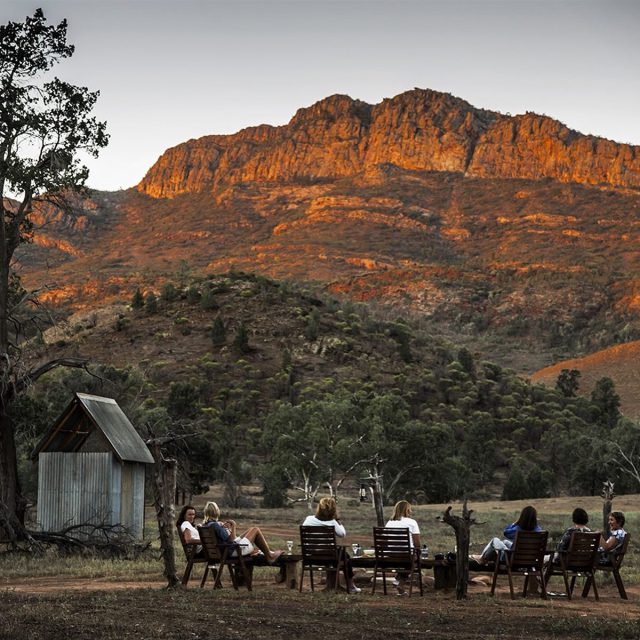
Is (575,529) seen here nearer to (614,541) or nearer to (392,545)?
(614,541)

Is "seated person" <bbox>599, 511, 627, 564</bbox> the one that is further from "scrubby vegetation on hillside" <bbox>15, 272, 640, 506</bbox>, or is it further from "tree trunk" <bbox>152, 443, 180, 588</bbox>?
"scrubby vegetation on hillside" <bbox>15, 272, 640, 506</bbox>

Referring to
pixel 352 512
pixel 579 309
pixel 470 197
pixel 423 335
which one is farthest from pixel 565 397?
pixel 470 197

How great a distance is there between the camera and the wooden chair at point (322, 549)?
1287 centimetres

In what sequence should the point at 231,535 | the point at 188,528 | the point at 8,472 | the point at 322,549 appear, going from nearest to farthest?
the point at 322,549
the point at 231,535
the point at 188,528
the point at 8,472

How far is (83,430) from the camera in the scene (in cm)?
2156

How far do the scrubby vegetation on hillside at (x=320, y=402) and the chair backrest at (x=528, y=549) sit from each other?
1354 cm

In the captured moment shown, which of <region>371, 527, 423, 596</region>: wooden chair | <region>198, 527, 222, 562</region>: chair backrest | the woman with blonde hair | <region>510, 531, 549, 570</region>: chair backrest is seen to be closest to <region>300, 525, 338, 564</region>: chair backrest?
<region>371, 527, 423, 596</region>: wooden chair

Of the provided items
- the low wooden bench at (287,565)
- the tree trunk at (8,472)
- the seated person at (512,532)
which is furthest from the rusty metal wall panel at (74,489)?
the seated person at (512,532)

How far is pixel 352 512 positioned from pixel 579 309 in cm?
9404

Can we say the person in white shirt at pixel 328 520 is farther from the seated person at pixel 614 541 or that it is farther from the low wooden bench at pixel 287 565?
the seated person at pixel 614 541

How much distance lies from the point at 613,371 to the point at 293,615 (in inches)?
3328

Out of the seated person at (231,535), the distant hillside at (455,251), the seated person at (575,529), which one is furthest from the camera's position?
the distant hillside at (455,251)

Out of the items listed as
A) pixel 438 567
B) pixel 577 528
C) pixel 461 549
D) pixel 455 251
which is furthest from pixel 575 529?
pixel 455 251

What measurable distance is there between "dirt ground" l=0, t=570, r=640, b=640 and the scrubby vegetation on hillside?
487 inches
